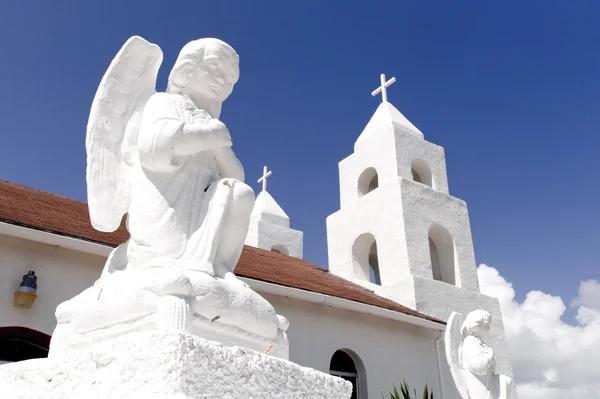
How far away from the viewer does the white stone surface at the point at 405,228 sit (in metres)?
12.9

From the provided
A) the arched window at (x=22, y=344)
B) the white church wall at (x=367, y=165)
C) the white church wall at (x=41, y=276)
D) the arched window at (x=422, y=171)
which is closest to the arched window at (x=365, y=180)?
the white church wall at (x=367, y=165)

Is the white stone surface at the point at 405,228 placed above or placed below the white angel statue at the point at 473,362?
above

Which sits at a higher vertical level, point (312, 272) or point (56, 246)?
point (312, 272)

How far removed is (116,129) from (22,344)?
16.7ft

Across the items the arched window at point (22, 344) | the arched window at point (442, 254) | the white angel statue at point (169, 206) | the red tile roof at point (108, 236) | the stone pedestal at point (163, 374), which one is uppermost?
the arched window at point (442, 254)

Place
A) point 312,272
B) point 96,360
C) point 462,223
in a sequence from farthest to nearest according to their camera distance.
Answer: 1. point 462,223
2. point 312,272
3. point 96,360

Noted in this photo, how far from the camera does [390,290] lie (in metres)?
12.8

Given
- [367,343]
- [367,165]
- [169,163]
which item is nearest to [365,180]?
[367,165]

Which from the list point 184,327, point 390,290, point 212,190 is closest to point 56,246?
point 212,190

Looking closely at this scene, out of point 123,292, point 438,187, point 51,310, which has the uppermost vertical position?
point 438,187

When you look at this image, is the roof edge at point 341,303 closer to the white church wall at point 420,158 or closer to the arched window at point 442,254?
the arched window at point 442,254

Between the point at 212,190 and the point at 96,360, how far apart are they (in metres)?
1.09

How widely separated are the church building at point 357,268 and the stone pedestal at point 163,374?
5026 millimetres

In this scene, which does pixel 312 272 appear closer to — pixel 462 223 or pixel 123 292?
pixel 462 223
